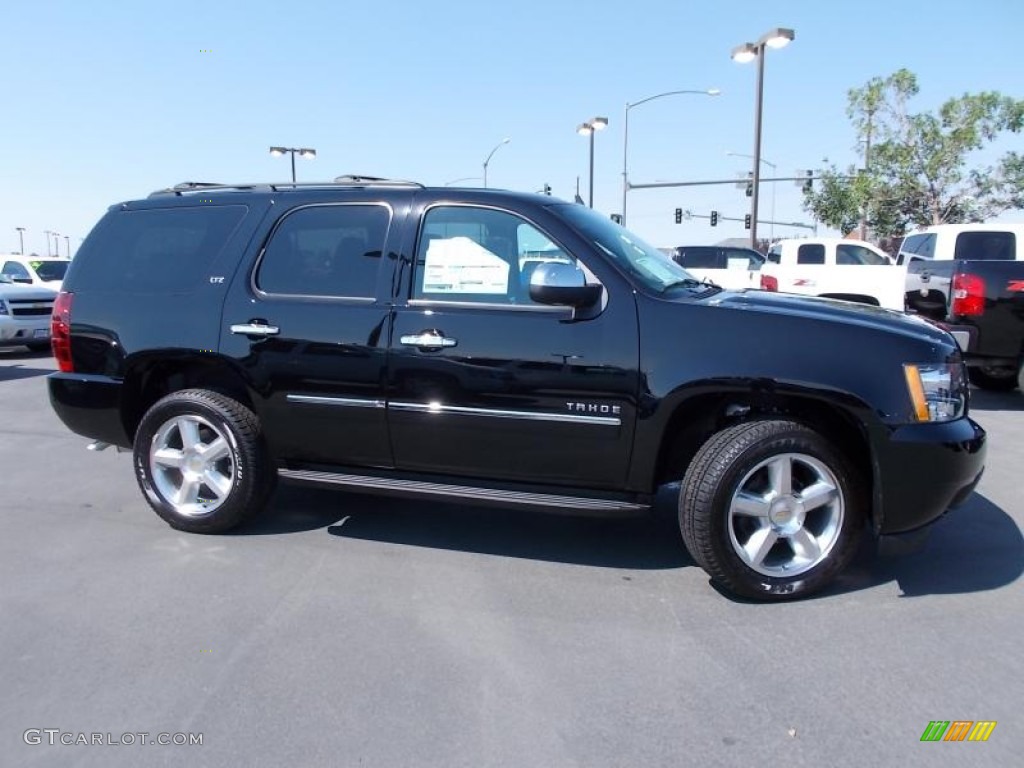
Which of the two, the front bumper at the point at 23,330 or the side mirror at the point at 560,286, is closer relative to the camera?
the side mirror at the point at 560,286

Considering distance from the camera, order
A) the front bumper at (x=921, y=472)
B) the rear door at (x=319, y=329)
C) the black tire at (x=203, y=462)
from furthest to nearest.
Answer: the black tire at (x=203, y=462) → the rear door at (x=319, y=329) → the front bumper at (x=921, y=472)

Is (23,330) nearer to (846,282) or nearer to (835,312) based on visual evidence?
(846,282)

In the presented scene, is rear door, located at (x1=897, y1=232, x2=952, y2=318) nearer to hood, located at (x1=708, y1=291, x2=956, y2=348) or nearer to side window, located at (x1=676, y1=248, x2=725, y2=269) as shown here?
hood, located at (x1=708, y1=291, x2=956, y2=348)

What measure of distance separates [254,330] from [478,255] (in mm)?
1280

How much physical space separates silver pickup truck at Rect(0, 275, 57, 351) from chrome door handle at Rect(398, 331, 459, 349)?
37.6 ft

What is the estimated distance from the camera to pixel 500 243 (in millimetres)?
3939

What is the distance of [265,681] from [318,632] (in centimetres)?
40

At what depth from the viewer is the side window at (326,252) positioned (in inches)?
161

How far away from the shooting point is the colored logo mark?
258cm

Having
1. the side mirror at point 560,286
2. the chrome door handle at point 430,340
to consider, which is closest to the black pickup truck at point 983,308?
the side mirror at point 560,286

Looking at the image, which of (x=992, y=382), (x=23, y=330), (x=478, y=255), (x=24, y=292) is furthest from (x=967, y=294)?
(x=24, y=292)

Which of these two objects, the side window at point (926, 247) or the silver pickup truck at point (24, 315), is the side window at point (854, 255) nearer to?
the side window at point (926, 247)

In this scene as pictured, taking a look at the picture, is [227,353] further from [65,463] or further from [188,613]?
[65,463]

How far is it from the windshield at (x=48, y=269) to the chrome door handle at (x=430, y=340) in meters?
17.3
